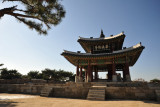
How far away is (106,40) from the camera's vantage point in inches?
673

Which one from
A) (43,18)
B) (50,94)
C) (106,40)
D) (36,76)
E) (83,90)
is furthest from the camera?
(36,76)

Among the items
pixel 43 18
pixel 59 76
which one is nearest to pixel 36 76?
pixel 59 76

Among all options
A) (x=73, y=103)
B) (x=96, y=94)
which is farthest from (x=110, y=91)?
(x=73, y=103)

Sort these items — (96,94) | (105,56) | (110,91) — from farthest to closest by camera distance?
(105,56)
(110,91)
(96,94)

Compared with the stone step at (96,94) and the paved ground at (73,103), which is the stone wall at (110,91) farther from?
the paved ground at (73,103)

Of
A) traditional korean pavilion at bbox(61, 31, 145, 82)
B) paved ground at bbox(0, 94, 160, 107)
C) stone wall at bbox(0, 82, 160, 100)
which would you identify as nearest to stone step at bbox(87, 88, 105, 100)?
stone wall at bbox(0, 82, 160, 100)

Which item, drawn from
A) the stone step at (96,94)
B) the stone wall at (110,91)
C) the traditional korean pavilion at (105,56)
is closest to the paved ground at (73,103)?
the stone step at (96,94)

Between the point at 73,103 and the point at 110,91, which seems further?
the point at 110,91

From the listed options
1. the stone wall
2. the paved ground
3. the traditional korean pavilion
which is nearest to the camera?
the paved ground

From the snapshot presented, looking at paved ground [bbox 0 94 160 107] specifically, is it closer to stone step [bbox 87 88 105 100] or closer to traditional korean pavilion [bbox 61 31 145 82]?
stone step [bbox 87 88 105 100]

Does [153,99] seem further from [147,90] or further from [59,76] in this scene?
[59,76]

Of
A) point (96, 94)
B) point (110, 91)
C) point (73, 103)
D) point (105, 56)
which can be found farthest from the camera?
point (105, 56)

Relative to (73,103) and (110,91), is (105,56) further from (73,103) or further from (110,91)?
(73,103)

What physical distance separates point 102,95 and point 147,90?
347 centimetres
